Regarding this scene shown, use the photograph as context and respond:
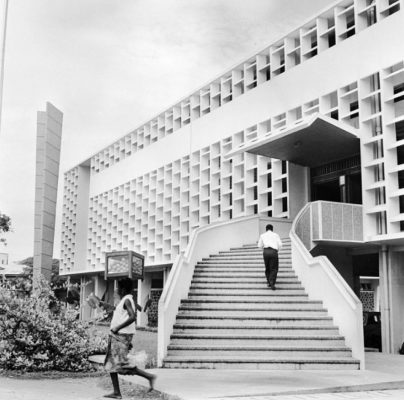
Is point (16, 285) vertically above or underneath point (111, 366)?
above

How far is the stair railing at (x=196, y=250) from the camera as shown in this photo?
1246 centimetres

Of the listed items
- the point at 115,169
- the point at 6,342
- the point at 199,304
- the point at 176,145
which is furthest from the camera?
the point at 115,169

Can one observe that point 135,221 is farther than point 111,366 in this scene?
Yes

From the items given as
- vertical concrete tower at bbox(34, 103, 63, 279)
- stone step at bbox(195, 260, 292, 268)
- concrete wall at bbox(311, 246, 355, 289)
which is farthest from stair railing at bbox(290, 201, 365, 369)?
vertical concrete tower at bbox(34, 103, 63, 279)

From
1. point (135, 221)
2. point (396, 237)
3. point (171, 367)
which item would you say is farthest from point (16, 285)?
point (135, 221)

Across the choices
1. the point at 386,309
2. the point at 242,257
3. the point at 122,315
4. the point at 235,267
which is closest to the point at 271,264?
the point at 235,267

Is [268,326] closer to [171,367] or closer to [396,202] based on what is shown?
[171,367]

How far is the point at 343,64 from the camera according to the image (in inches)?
749

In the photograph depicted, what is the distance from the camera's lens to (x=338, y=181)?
20.9 meters

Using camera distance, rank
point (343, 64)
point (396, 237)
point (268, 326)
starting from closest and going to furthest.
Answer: point (268, 326) < point (396, 237) < point (343, 64)

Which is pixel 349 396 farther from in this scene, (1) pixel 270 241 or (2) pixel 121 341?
(1) pixel 270 241

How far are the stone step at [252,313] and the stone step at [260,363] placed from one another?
1675mm

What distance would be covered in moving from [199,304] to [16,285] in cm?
410

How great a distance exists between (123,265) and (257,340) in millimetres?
9589
